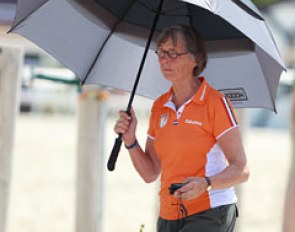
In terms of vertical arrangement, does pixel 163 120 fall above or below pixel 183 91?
below

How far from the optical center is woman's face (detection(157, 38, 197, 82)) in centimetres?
332

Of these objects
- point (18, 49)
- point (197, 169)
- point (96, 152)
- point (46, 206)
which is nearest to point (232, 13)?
point (197, 169)

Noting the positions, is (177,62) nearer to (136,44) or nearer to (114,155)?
(114,155)

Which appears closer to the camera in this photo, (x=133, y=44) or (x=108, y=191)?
(x=133, y=44)

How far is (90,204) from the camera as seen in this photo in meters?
5.47

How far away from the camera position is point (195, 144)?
10.6ft

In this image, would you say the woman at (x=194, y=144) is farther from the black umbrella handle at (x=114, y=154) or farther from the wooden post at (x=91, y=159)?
the wooden post at (x=91, y=159)

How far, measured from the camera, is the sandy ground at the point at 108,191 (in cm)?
796

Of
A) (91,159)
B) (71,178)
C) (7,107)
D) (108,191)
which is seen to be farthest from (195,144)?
(71,178)

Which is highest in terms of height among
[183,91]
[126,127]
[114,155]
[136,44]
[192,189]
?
[136,44]

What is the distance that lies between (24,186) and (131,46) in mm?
6594

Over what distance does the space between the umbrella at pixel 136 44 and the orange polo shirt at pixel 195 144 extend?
0.44 m

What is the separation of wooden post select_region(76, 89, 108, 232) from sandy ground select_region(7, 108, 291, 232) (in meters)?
0.40

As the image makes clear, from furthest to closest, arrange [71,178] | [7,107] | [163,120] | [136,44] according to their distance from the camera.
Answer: [71,178], [7,107], [136,44], [163,120]
